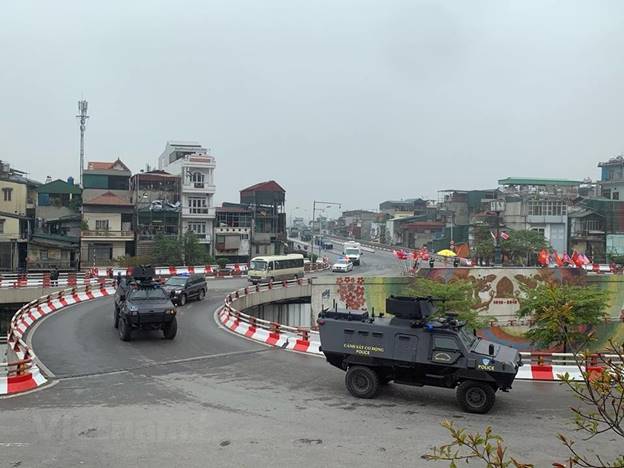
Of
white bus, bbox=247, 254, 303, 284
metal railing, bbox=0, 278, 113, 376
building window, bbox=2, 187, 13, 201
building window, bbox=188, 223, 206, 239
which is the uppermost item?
building window, bbox=2, 187, 13, 201

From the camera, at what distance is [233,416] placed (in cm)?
1180

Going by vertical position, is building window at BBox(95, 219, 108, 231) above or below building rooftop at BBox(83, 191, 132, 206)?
below

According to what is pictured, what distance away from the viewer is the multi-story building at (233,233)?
6309 centimetres

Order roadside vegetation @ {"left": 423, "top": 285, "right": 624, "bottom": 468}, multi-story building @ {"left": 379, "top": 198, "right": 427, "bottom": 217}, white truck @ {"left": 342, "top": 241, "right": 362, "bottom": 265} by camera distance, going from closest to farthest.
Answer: roadside vegetation @ {"left": 423, "top": 285, "right": 624, "bottom": 468}, white truck @ {"left": 342, "top": 241, "right": 362, "bottom": 265}, multi-story building @ {"left": 379, "top": 198, "right": 427, "bottom": 217}

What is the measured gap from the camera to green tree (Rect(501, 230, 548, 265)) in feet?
201

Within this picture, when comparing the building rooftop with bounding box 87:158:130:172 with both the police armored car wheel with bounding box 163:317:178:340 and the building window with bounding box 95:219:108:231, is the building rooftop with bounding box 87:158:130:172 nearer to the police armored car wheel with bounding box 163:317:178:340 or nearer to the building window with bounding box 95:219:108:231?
the building window with bounding box 95:219:108:231

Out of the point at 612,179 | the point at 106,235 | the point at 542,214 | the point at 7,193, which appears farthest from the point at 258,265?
the point at 612,179

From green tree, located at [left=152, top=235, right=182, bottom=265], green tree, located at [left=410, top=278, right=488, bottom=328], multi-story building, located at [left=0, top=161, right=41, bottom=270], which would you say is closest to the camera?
green tree, located at [left=410, top=278, right=488, bottom=328]

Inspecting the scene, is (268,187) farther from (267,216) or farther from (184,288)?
(184,288)

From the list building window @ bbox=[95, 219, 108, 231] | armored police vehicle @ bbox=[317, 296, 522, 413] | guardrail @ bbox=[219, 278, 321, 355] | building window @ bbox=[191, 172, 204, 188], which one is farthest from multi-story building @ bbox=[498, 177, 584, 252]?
armored police vehicle @ bbox=[317, 296, 522, 413]

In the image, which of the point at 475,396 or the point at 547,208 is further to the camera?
the point at 547,208

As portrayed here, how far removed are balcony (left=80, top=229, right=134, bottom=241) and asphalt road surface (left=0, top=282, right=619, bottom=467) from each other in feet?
123

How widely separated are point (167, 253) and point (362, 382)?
41067 millimetres

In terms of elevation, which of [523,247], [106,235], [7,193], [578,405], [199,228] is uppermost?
[7,193]
